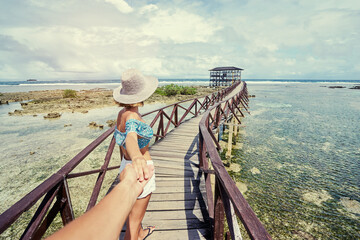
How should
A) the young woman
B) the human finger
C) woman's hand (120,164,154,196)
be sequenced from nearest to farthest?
woman's hand (120,164,154,196) → the human finger → the young woman

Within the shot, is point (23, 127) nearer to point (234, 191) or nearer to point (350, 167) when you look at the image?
point (234, 191)

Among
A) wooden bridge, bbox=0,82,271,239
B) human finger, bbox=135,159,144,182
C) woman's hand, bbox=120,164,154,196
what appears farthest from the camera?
wooden bridge, bbox=0,82,271,239

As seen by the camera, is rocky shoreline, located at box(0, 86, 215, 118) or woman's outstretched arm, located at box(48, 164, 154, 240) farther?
rocky shoreline, located at box(0, 86, 215, 118)

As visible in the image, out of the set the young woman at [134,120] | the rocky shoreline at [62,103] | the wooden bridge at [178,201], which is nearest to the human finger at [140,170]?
the young woman at [134,120]

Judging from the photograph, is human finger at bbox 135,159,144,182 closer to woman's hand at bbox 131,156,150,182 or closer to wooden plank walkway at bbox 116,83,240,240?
woman's hand at bbox 131,156,150,182

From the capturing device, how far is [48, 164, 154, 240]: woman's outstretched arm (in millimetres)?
480

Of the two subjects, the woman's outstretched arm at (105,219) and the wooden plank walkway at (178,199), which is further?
the wooden plank walkway at (178,199)

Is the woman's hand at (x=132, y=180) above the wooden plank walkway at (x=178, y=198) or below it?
above

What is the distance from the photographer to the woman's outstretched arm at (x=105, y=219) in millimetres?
480

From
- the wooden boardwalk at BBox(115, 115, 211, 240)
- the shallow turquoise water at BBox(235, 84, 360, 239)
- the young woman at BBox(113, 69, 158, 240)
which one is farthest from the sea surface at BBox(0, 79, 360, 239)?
the young woman at BBox(113, 69, 158, 240)

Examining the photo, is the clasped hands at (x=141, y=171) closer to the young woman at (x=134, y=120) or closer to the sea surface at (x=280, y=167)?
the young woman at (x=134, y=120)

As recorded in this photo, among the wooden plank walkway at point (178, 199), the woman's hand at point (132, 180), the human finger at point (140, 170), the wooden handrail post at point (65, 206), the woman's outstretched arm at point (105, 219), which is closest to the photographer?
the woman's outstretched arm at point (105, 219)

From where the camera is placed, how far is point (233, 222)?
62.9 inches

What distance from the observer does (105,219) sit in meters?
0.57
